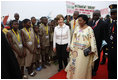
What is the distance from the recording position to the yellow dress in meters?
A: 2.23

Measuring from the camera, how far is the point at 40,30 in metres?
3.27

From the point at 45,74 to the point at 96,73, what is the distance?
1.60m

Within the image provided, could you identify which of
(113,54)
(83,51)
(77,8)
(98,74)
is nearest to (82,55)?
(83,51)

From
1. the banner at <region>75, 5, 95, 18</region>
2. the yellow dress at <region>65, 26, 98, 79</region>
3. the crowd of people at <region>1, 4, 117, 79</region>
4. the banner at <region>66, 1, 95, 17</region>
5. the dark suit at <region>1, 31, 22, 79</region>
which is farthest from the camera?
the banner at <region>75, 5, 95, 18</region>

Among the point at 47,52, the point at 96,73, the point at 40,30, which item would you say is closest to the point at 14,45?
the point at 40,30

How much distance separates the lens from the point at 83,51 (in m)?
2.28

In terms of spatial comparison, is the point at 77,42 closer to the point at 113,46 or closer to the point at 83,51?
the point at 83,51

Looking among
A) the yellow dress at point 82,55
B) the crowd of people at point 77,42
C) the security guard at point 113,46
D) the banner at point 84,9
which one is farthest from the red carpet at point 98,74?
the banner at point 84,9

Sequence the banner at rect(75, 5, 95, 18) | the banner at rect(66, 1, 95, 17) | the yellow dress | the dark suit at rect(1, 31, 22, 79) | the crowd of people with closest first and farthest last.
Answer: the dark suit at rect(1, 31, 22, 79) < the crowd of people < the yellow dress < the banner at rect(66, 1, 95, 17) < the banner at rect(75, 5, 95, 18)

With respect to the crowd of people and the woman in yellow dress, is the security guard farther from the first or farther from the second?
the woman in yellow dress

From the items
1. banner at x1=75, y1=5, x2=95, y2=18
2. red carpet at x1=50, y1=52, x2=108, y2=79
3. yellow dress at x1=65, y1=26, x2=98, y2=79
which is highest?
banner at x1=75, y1=5, x2=95, y2=18

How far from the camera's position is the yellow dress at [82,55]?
2232mm

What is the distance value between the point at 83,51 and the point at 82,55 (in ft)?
0.32

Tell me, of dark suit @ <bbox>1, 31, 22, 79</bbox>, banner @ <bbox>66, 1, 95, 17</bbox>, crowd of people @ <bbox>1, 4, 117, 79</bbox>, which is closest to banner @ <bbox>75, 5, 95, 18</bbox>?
banner @ <bbox>66, 1, 95, 17</bbox>
